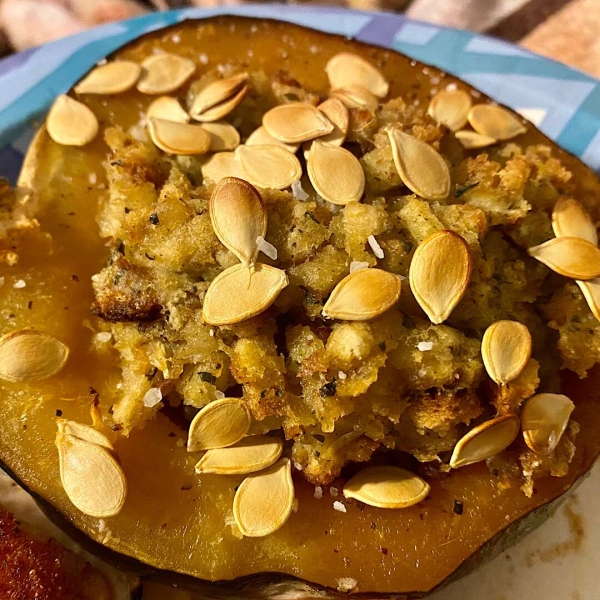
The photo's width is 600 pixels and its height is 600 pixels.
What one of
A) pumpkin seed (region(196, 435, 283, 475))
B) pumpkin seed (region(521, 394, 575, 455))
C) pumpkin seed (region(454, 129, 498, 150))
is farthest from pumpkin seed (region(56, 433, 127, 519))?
pumpkin seed (region(454, 129, 498, 150))

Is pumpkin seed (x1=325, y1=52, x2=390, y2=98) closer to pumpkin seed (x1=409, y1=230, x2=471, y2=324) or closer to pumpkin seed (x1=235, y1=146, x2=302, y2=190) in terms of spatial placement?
pumpkin seed (x1=235, y1=146, x2=302, y2=190)

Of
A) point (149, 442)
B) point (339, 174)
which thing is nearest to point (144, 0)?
point (339, 174)

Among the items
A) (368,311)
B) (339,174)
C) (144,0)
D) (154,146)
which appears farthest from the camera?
(144,0)

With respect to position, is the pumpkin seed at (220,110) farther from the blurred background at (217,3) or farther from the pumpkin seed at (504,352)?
the blurred background at (217,3)

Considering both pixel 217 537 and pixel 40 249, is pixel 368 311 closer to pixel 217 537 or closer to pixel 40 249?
pixel 217 537

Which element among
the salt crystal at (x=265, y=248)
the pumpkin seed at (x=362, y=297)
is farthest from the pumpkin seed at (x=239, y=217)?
the pumpkin seed at (x=362, y=297)

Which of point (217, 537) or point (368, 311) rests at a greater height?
point (368, 311)
